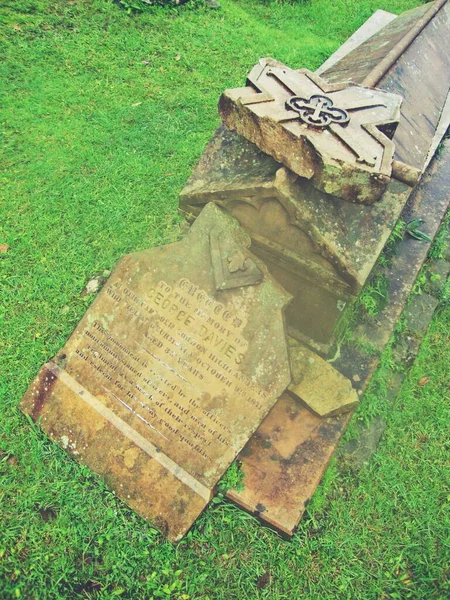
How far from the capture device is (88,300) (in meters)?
3.68

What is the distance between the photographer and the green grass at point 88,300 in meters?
2.71

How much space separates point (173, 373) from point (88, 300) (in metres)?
1.11

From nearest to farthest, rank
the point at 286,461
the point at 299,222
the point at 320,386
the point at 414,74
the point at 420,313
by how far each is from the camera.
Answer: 1. the point at 299,222
2. the point at 286,461
3. the point at 320,386
4. the point at 420,313
5. the point at 414,74

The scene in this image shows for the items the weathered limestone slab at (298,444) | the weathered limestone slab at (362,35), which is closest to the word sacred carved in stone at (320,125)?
the weathered limestone slab at (298,444)

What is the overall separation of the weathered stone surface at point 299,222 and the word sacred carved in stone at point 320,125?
0.17 metres

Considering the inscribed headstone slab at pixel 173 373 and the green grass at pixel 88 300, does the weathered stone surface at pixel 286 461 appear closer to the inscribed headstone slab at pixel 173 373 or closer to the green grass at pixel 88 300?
the green grass at pixel 88 300

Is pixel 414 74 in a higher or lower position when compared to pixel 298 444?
higher

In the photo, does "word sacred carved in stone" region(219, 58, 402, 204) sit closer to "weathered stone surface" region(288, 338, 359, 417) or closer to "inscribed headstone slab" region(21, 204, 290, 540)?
"inscribed headstone slab" region(21, 204, 290, 540)

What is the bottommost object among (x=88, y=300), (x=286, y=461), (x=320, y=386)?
(x=88, y=300)

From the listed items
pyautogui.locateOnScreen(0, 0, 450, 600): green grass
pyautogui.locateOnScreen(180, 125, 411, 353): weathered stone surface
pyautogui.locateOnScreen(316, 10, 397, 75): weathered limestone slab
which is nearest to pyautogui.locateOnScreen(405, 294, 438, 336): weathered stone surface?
pyautogui.locateOnScreen(0, 0, 450, 600): green grass

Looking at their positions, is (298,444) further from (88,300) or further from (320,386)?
(88,300)

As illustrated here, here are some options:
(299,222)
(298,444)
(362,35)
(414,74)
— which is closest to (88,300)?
(299,222)

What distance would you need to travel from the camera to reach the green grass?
2.71m

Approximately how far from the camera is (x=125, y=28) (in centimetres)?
607
